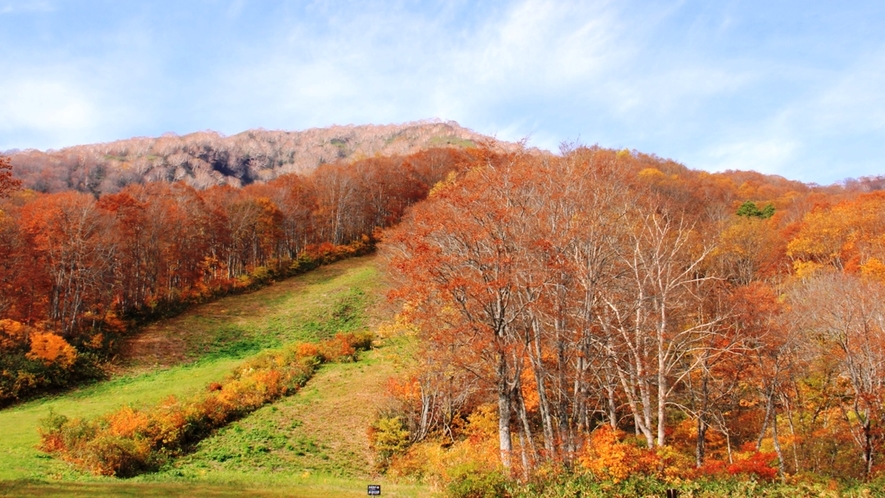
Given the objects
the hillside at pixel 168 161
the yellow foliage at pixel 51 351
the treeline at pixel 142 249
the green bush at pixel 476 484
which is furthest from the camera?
the hillside at pixel 168 161

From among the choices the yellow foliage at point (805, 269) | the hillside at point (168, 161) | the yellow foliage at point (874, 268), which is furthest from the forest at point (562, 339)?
the hillside at point (168, 161)

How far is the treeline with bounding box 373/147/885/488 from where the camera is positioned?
18.3m

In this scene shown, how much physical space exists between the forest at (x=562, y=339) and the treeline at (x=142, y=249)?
207 millimetres

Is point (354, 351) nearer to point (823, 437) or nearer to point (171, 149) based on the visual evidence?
point (823, 437)

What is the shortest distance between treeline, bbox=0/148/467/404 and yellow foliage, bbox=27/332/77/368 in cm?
6

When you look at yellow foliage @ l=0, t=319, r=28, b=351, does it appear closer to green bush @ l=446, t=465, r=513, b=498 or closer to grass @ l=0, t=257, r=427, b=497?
grass @ l=0, t=257, r=427, b=497

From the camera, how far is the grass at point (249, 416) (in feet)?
55.5

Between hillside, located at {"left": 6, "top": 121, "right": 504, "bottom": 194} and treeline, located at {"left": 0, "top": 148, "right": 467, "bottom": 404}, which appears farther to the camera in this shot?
hillside, located at {"left": 6, "top": 121, "right": 504, "bottom": 194}

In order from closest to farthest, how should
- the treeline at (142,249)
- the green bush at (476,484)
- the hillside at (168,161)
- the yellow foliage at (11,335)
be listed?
the green bush at (476,484) < the yellow foliage at (11,335) < the treeline at (142,249) < the hillside at (168,161)

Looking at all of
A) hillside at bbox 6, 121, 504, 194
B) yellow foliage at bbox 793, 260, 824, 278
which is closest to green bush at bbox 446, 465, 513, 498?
yellow foliage at bbox 793, 260, 824, 278

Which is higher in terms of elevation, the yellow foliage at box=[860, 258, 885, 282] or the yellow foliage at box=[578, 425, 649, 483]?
the yellow foliage at box=[860, 258, 885, 282]

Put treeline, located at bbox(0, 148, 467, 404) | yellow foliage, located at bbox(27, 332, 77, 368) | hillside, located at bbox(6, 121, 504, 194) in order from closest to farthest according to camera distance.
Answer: yellow foliage, located at bbox(27, 332, 77, 368) < treeline, located at bbox(0, 148, 467, 404) < hillside, located at bbox(6, 121, 504, 194)

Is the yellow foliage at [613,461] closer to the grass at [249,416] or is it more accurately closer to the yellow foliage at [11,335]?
the grass at [249,416]

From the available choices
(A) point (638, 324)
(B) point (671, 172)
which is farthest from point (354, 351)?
(B) point (671, 172)
